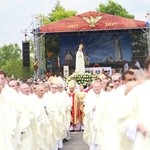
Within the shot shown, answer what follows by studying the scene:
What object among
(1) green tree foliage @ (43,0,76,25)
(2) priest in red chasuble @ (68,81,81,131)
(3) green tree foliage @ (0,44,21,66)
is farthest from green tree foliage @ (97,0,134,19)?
(2) priest in red chasuble @ (68,81,81,131)

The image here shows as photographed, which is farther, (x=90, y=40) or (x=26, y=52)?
(x=90, y=40)

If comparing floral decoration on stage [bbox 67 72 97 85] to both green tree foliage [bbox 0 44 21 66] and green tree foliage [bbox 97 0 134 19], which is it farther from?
green tree foliage [bbox 0 44 21 66]

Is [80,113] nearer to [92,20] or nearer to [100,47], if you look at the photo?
[92,20]

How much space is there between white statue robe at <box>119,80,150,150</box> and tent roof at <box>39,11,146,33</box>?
98.7ft

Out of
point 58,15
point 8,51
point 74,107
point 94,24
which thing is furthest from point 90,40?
point 8,51

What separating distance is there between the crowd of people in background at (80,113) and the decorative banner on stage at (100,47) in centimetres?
1935

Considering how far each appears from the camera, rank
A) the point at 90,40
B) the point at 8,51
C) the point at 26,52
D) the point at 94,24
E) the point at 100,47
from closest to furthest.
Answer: the point at 26,52 < the point at 94,24 < the point at 90,40 < the point at 100,47 < the point at 8,51

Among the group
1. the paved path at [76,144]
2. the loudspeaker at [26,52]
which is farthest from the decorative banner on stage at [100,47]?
the paved path at [76,144]

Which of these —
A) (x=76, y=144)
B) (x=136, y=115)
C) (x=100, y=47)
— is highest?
(x=100, y=47)

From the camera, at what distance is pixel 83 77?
23.4m

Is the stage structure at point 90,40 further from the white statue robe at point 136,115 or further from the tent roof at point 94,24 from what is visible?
the white statue robe at point 136,115

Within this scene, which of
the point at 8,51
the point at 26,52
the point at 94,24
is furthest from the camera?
the point at 8,51

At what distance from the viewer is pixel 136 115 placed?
5.35 m

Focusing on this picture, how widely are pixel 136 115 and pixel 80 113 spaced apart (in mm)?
15218
